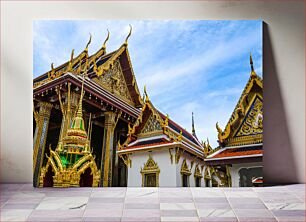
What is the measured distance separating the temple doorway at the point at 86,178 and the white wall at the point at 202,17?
465 mm

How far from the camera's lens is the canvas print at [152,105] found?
2.71 meters

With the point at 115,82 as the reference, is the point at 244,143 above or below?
below

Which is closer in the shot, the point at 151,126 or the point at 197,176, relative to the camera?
the point at 197,176

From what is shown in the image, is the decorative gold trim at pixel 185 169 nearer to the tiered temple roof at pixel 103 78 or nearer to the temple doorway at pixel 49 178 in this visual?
the tiered temple roof at pixel 103 78

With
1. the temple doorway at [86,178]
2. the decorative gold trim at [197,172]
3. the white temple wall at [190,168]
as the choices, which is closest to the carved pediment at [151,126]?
the white temple wall at [190,168]

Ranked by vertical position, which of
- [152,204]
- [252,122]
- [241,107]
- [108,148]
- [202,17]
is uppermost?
[202,17]

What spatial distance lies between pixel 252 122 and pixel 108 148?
134 centimetres

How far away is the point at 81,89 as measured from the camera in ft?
9.39

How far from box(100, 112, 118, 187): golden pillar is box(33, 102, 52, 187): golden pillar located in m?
0.53

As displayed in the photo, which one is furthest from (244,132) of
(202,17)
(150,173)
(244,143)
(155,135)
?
(202,17)

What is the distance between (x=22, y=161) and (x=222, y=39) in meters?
2.06

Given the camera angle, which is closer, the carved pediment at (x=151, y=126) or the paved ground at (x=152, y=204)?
the paved ground at (x=152, y=204)

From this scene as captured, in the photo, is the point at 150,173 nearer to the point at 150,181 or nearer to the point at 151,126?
the point at 150,181

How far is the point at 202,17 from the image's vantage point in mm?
2617
